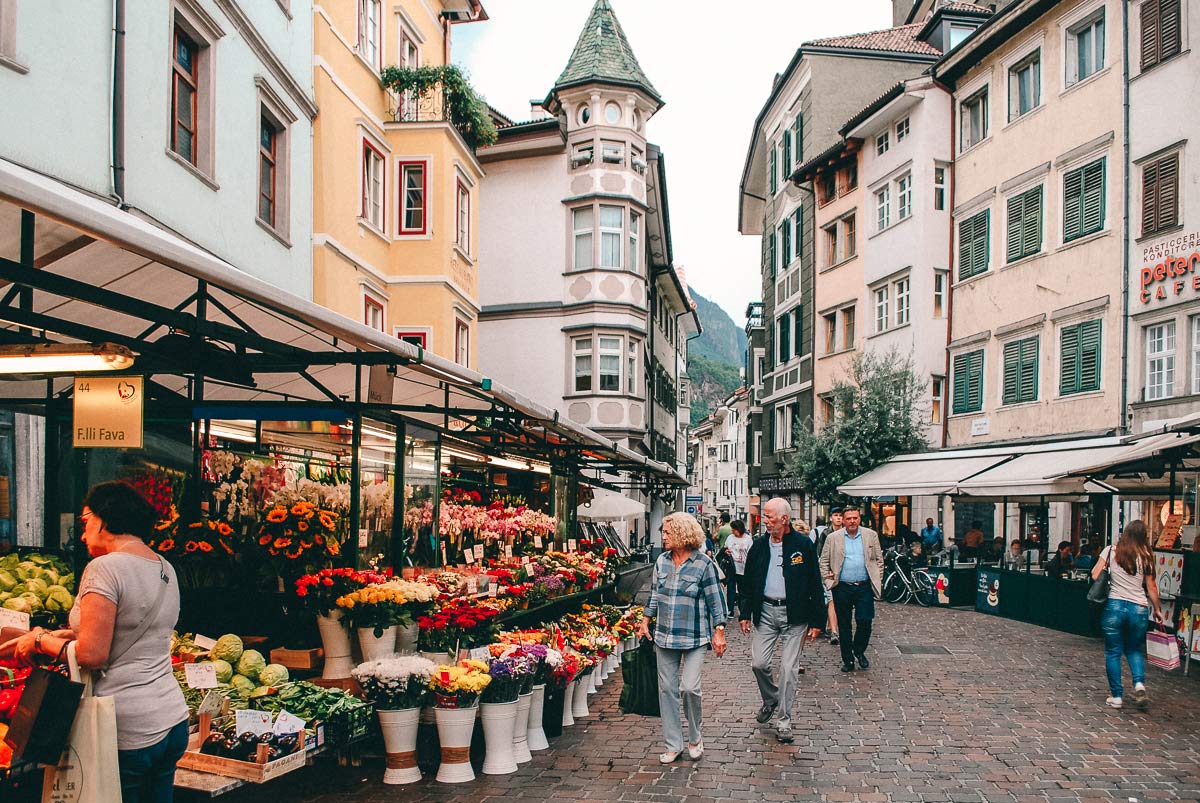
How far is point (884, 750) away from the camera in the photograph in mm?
8500

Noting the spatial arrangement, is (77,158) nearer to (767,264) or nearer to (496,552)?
(496,552)

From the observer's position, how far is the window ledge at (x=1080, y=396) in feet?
73.9

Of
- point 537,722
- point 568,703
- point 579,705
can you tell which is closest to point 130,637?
point 537,722

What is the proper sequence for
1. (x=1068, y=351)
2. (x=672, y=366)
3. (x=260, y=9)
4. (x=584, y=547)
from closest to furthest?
(x=260, y=9) → (x=584, y=547) → (x=1068, y=351) → (x=672, y=366)

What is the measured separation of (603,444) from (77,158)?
296 inches

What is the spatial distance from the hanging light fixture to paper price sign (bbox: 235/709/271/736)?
7.04ft

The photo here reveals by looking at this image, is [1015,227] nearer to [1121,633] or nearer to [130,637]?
[1121,633]

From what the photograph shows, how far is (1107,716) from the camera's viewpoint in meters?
9.99

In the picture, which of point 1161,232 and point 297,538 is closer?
point 297,538

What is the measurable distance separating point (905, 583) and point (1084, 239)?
8.34 meters

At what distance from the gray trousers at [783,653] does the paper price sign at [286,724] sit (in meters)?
4.16

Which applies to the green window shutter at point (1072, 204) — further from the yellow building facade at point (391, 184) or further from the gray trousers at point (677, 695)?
the gray trousers at point (677, 695)

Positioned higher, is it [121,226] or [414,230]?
[414,230]

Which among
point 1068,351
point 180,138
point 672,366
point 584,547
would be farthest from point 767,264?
point 180,138
